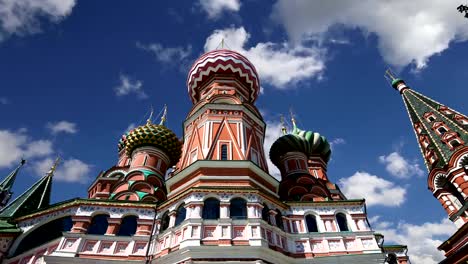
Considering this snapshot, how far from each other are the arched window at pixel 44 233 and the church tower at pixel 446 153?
17.4m

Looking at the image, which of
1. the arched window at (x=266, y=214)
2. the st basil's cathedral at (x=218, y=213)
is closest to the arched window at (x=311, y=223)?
the st basil's cathedral at (x=218, y=213)

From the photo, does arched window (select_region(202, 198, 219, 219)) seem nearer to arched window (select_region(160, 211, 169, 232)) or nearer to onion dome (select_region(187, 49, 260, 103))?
arched window (select_region(160, 211, 169, 232))

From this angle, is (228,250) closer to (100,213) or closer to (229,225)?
(229,225)

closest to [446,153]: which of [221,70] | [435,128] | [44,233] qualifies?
[435,128]

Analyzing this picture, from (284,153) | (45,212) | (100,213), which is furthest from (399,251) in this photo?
(45,212)

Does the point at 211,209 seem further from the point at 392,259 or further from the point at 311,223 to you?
the point at 392,259

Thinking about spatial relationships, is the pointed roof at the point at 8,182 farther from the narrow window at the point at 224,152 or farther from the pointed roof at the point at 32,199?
the narrow window at the point at 224,152

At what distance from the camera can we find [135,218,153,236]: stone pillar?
1305 centimetres

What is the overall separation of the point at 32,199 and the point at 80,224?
9209 millimetres

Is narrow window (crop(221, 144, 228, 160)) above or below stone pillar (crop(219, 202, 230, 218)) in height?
above

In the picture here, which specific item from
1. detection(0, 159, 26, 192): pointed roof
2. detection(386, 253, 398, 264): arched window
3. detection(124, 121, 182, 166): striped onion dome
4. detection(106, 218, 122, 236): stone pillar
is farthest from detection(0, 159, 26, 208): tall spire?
detection(386, 253, 398, 264): arched window

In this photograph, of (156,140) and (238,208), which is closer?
(238,208)

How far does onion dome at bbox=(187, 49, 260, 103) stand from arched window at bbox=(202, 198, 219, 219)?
10624mm

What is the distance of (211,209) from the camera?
12484mm
